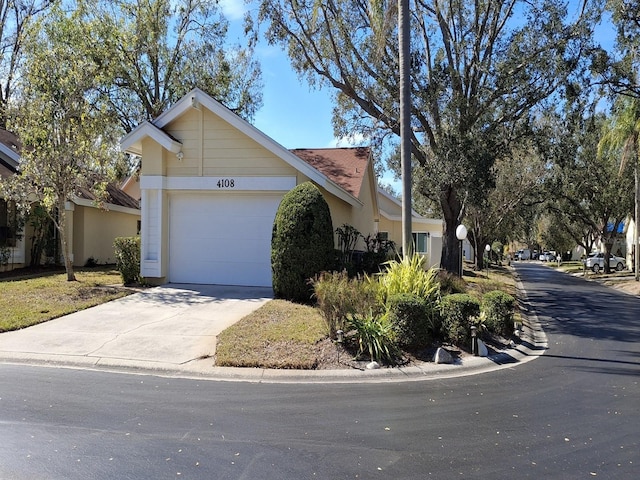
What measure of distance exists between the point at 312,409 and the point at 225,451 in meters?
1.46

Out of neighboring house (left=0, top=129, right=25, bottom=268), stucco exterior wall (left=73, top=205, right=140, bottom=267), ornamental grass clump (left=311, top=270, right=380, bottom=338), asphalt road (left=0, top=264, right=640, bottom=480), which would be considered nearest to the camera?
asphalt road (left=0, top=264, right=640, bottom=480)

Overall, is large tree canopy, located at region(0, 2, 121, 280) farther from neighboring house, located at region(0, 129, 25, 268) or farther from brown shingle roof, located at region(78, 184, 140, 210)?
brown shingle roof, located at region(78, 184, 140, 210)

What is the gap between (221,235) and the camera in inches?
564

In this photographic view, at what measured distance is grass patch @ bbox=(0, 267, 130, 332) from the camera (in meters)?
9.77

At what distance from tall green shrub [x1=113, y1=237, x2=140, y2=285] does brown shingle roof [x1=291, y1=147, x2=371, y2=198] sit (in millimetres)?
6826

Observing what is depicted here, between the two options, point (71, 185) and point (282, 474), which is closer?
point (282, 474)

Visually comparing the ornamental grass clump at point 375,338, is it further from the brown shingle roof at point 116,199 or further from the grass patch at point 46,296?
→ the brown shingle roof at point 116,199

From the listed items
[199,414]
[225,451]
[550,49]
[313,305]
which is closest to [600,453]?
[225,451]

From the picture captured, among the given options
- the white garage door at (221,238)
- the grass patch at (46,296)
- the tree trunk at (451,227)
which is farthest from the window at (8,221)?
the tree trunk at (451,227)

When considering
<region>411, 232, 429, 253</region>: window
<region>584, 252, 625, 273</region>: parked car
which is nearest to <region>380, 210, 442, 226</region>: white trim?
<region>411, 232, 429, 253</region>: window

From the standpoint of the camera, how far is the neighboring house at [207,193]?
552 inches

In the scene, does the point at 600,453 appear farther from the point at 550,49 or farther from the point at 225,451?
the point at 550,49

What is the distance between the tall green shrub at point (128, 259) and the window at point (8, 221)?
19.7 ft

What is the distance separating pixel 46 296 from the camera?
11547 millimetres
